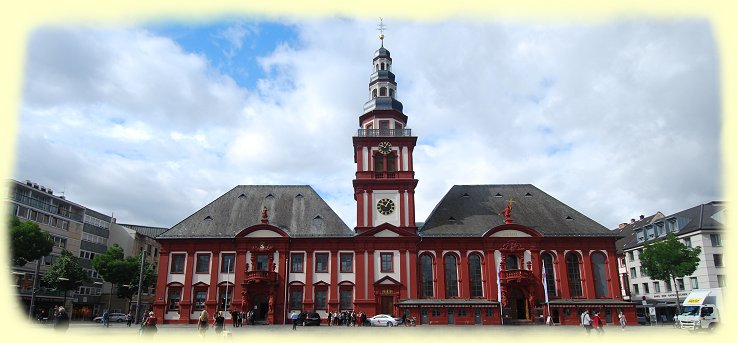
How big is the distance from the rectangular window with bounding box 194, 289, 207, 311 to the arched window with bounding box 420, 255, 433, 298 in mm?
20874

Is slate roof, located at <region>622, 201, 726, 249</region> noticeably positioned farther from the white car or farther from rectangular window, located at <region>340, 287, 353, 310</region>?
rectangular window, located at <region>340, 287, 353, 310</region>

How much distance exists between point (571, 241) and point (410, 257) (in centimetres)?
1608

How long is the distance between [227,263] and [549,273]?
3123cm

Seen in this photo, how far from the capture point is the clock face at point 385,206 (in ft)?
166

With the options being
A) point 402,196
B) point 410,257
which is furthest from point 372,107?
point 410,257

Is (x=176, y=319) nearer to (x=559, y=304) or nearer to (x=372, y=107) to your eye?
(x=372, y=107)

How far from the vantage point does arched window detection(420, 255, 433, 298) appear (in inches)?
1922

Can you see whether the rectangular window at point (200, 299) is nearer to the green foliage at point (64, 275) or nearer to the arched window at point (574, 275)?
the green foliage at point (64, 275)

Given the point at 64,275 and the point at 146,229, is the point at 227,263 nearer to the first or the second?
the point at 64,275

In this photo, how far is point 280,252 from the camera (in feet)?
162

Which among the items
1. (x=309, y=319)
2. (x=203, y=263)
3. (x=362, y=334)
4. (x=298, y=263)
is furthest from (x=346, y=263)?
(x=362, y=334)

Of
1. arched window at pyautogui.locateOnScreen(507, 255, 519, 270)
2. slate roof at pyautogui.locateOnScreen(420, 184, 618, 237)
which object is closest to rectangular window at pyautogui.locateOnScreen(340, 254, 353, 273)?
slate roof at pyautogui.locateOnScreen(420, 184, 618, 237)

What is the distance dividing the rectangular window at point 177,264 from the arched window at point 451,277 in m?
25.6

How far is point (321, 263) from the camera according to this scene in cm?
4959
